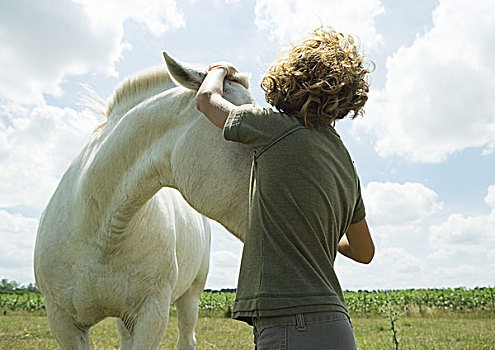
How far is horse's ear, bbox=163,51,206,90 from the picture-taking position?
7.22 feet

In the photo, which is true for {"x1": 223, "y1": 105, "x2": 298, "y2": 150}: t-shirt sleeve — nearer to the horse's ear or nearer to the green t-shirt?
Result: the green t-shirt

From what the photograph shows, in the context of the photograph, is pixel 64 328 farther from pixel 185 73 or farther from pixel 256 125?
pixel 256 125

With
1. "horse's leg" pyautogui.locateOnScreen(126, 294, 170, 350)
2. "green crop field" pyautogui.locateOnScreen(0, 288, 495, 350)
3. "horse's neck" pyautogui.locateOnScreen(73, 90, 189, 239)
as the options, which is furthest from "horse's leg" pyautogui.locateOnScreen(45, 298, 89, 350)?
"green crop field" pyautogui.locateOnScreen(0, 288, 495, 350)

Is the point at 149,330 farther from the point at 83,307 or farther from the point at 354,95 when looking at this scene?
the point at 354,95

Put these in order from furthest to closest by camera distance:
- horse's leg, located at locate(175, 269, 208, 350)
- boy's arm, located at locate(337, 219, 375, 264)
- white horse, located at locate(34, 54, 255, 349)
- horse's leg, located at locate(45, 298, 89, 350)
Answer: horse's leg, located at locate(175, 269, 208, 350) < horse's leg, located at locate(45, 298, 89, 350) < white horse, located at locate(34, 54, 255, 349) < boy's arm, located at locate(337, 219, 375, 264)

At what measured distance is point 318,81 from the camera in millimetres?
1679

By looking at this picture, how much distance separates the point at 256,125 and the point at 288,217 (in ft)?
1.24

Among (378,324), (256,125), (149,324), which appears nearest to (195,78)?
(256,125)

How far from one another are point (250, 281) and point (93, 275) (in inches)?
69.0

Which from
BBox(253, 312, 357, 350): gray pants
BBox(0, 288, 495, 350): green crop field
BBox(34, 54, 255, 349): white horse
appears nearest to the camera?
BBox(253, 312, 357, 350): gray pants

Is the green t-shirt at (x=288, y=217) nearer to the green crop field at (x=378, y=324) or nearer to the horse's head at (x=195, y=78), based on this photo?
the horse's head at (x=195, y=78)

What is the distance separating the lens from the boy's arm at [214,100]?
186cm

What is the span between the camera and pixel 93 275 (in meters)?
2.96

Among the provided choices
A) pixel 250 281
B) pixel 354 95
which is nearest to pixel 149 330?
pixel 250 281
